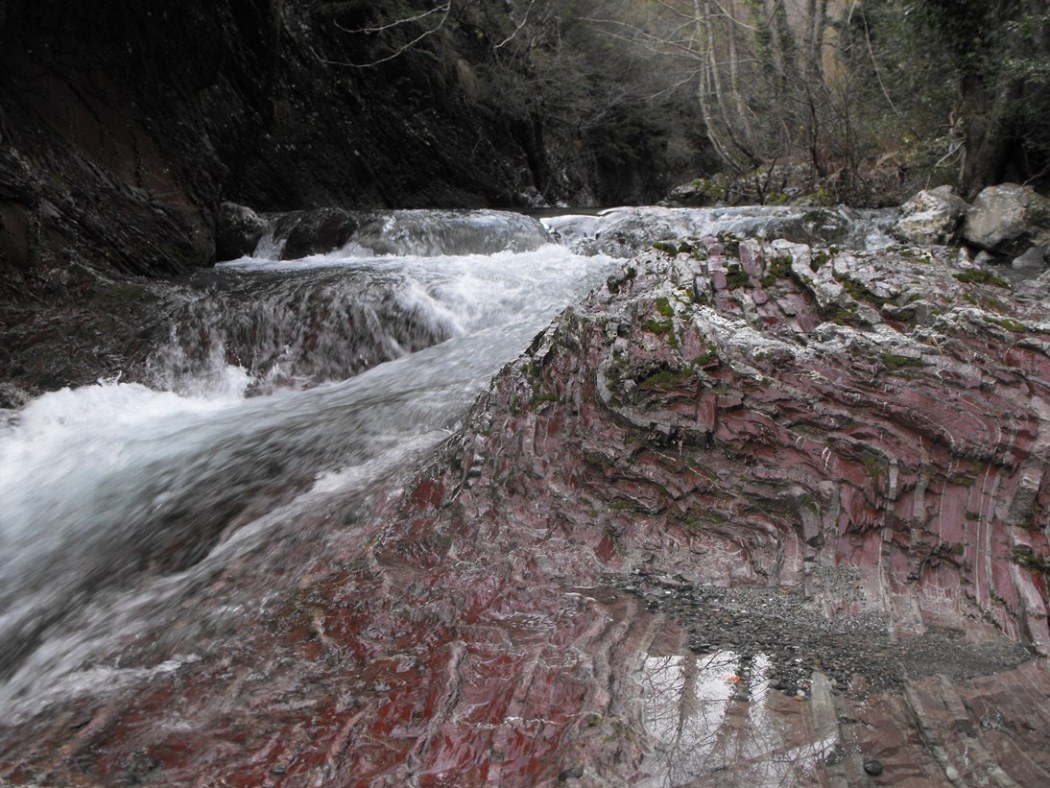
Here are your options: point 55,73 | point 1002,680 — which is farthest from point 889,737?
point 55,73

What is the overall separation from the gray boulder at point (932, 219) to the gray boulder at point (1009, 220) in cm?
19

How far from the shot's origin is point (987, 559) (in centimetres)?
175

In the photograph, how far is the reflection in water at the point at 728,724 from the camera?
1.29 m

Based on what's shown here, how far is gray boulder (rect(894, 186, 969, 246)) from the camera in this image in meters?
7.80

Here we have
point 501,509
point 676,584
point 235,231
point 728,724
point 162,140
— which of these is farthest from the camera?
point 235,231

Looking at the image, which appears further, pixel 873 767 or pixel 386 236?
pixel 386 236

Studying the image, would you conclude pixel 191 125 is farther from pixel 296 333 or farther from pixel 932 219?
pixel 932 219

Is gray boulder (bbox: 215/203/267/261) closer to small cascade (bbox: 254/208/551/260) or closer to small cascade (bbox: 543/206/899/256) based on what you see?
small cascade (bbox: 254/208/551/260)

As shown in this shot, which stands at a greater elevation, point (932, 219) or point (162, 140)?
point (162, 140)

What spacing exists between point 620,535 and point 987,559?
0.92 meters

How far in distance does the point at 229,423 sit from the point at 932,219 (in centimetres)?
756

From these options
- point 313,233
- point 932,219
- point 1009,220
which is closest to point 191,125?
point 313,233

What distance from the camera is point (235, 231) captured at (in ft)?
26.8

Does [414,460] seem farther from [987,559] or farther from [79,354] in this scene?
[79,354]
